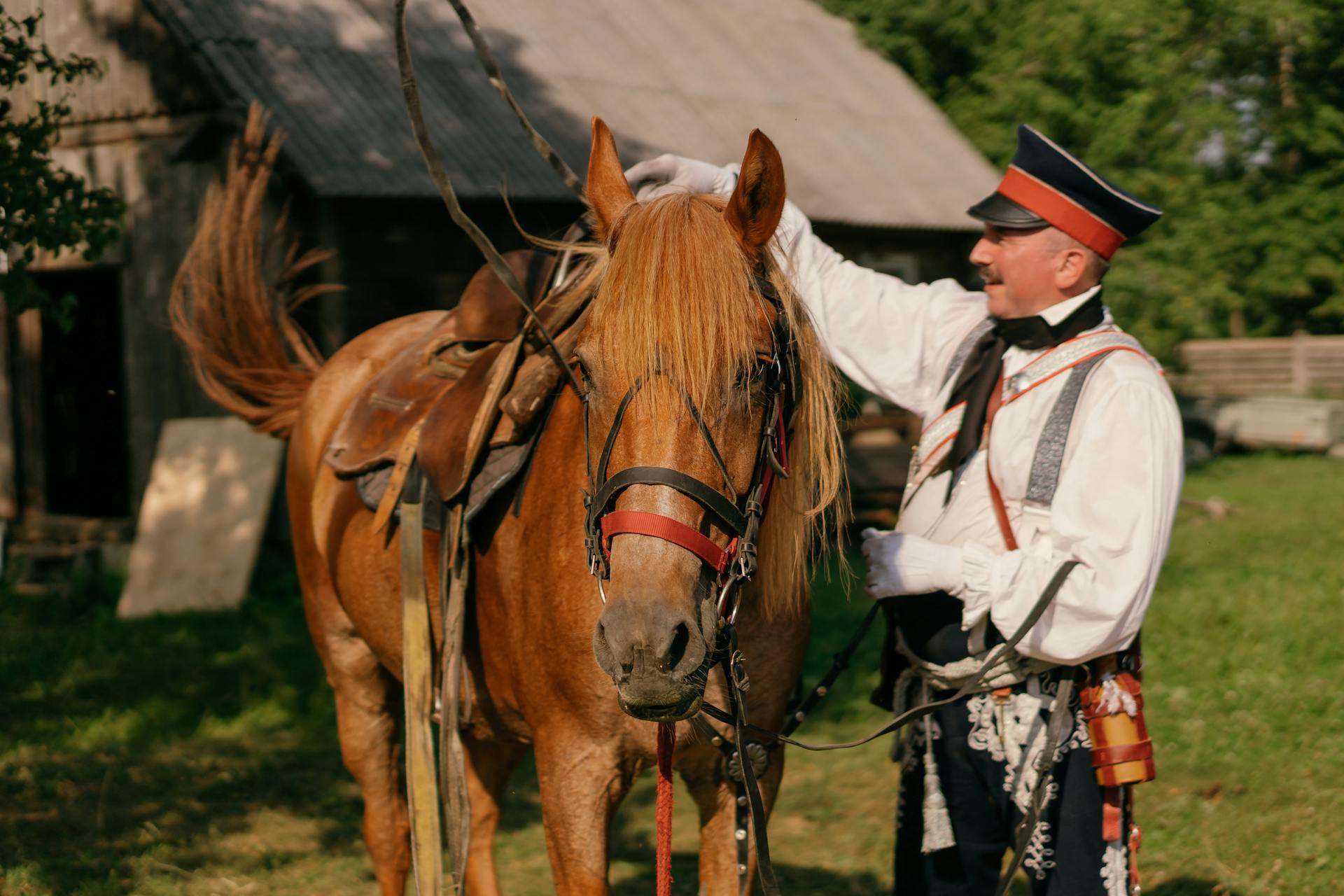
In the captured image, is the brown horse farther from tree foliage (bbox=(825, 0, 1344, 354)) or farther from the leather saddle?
tree foliage (bbox=(825, 0, 1344, 354))

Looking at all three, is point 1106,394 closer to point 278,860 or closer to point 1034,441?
point 1034,441

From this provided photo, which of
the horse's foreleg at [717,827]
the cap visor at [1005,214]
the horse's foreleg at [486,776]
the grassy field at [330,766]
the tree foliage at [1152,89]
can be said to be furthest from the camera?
the tree foliage at [1152,89]

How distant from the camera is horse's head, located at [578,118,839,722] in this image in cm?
188

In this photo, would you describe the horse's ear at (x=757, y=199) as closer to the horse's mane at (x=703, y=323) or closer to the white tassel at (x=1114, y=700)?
the horse's mane at (x=703, y=323)

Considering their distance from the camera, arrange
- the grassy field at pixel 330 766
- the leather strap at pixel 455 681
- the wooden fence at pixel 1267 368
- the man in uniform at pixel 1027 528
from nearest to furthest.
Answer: the man in uniform at pixel 1027 528
the leather strap at pixel 455 681
the grassy field at pixel 330 766
the wooden fence at pixel 1267 368

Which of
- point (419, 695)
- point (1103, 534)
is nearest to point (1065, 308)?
point (1103, 534)

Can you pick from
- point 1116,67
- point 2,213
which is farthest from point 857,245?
point 2,213

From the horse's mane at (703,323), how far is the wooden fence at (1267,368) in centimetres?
2101

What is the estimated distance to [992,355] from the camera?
8.71ft

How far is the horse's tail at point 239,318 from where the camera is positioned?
4652 mm

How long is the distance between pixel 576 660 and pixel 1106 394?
3.86 ft

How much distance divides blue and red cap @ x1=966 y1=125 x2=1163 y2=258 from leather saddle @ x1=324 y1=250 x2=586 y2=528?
969 millimetres

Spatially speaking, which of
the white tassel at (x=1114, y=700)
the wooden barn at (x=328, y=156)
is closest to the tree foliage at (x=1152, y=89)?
the wooden barn at (x=328, y=156)

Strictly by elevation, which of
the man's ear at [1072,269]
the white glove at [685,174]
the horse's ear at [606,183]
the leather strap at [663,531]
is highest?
the horse's ear at [606,183]
